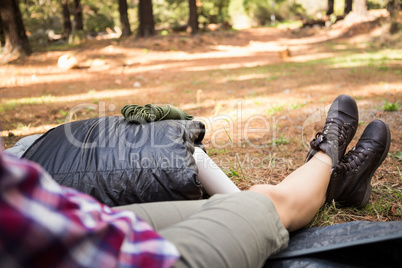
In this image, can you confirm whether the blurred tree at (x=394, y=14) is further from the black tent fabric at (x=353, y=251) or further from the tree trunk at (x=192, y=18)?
the black tent fabric at (x=353, y=251)

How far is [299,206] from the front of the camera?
1.43m

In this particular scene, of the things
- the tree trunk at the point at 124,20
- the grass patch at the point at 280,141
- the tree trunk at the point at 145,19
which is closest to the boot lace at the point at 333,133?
the grass patch at the point at 280,141

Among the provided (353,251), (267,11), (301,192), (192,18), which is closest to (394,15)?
(192,18)

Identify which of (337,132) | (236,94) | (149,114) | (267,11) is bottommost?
(236,94)

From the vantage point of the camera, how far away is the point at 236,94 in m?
5.57

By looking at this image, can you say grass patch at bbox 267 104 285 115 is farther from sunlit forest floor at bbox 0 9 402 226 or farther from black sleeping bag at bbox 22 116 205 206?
black sleeping bag at bbox 22 116 205 206

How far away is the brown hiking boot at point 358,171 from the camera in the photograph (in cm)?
178

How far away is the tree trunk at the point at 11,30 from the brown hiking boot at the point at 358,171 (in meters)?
9.19

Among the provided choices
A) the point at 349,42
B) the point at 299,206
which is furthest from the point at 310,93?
the point at 349,42

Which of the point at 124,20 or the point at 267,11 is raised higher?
the point at 267,11

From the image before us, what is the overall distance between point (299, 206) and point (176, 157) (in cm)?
60

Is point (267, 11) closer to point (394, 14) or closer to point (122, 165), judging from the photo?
point (394, 14)

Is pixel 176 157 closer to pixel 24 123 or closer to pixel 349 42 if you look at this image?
pixel 24 123

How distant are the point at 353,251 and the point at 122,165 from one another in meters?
1.00
